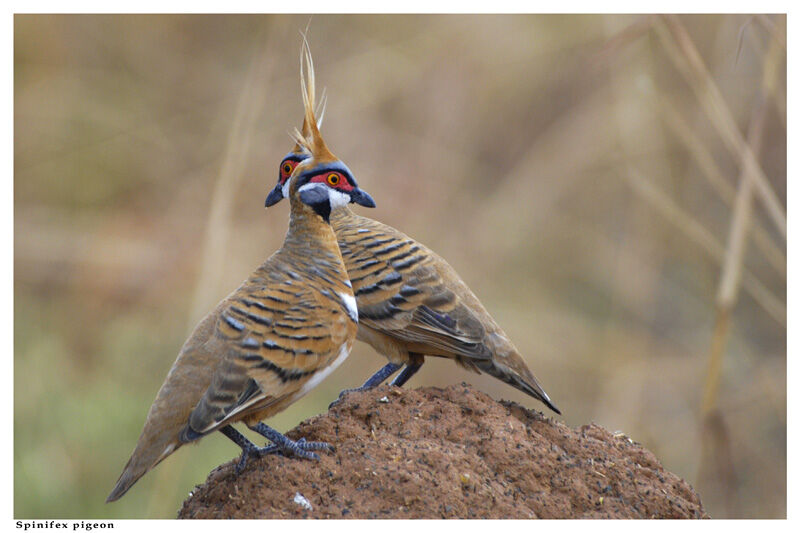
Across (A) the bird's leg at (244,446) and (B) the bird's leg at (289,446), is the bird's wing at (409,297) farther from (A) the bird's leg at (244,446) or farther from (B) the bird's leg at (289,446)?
(A) the bird's leg at (244,446)

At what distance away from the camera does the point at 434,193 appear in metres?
10.0

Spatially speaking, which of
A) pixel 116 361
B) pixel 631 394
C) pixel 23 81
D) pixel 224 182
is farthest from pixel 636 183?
pixel 23 81

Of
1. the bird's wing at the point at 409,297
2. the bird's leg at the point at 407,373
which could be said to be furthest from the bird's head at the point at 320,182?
the bird's leg at the point at 407,373

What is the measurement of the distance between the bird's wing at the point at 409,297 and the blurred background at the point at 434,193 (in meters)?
3.30

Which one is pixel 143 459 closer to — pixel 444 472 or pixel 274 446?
pixel 274 446

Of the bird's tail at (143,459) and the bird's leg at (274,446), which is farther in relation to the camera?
the bird's leg at (274,446)

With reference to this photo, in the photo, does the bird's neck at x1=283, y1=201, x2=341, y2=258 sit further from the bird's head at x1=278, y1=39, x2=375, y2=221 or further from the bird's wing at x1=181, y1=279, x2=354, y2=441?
the bird's wing at x1=181, y1=279, x2=354, y2=441

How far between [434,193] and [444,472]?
244 inches

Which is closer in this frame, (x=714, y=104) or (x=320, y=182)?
(x=320, y=182)

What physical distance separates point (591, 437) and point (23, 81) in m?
7.65

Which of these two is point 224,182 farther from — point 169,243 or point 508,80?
point 508,80

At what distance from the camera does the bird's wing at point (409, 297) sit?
197 inches

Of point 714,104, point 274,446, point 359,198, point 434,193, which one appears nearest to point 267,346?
point 274,446

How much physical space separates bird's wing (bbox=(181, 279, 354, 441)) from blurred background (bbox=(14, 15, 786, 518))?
3788 millimetres
